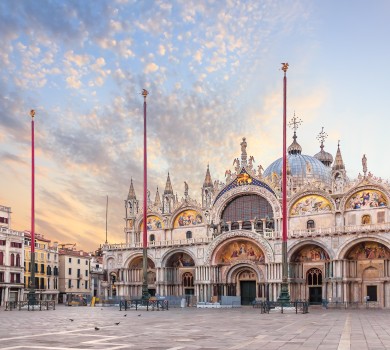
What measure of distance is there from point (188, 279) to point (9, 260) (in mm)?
24367

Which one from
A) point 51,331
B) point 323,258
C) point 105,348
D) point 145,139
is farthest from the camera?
point 323,258

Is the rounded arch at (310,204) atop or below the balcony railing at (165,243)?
atop

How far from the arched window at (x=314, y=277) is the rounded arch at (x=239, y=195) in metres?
7.38

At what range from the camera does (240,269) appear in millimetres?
71250

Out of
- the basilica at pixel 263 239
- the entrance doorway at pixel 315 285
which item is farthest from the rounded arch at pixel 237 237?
the entrance doorway at pixel 315 285

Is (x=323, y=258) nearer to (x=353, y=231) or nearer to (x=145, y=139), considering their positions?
(x=353, y=231)

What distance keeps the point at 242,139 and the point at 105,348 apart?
58.1 metres

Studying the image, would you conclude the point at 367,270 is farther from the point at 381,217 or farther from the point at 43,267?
the point at 43,267

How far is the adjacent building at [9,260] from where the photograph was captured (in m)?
79.3

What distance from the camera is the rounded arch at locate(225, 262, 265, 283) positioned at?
6931cm

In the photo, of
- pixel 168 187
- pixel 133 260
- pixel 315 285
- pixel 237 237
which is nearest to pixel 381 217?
pixel 315 285

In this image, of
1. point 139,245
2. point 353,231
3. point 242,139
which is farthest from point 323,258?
point 139,245

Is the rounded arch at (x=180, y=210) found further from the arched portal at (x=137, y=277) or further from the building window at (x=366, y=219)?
the building window at (x=366, y=219)

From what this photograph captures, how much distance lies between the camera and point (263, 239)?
222 ft
